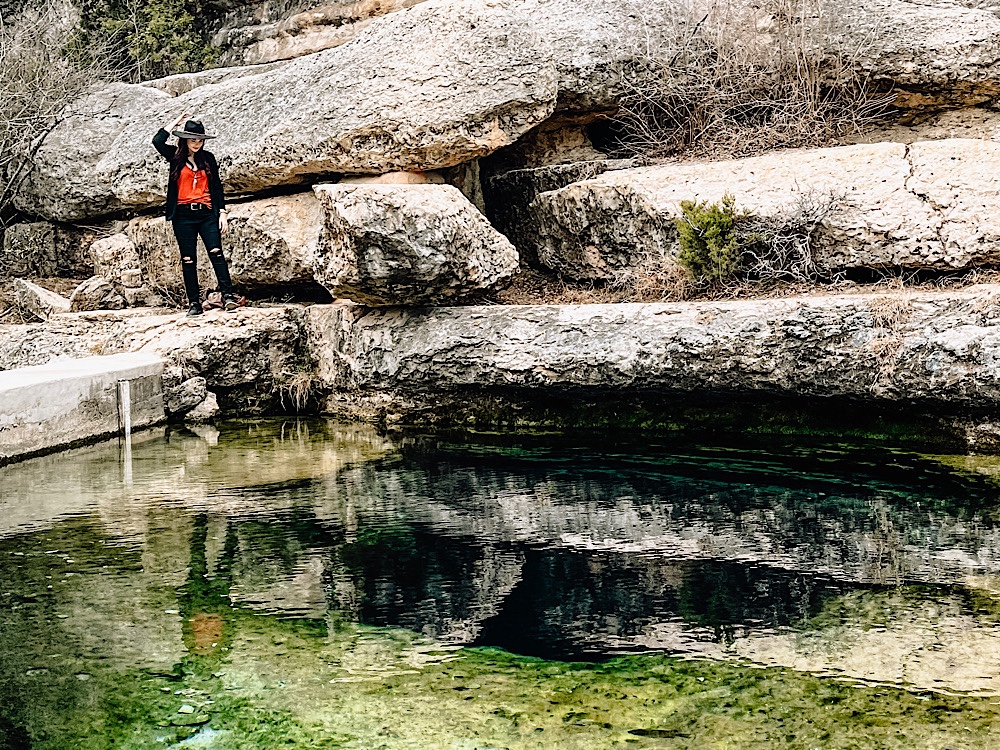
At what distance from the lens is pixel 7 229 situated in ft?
39.5

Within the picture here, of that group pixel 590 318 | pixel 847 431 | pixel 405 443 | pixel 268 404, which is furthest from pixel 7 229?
pixel 847 431

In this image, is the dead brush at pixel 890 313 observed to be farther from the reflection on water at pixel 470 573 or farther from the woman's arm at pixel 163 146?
the woman's arm at pixel 163 146

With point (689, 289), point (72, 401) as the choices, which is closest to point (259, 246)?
point (72, 401)

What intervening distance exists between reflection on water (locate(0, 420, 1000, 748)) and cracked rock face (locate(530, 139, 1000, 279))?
156cm

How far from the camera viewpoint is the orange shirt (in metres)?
9.39

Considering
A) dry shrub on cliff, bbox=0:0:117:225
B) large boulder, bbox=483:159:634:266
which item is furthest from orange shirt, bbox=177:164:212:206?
dry shrub on cliff, bbox=0:0:117:225

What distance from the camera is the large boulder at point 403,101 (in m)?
8.58

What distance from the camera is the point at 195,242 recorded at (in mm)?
9547

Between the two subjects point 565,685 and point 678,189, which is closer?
point 565,685

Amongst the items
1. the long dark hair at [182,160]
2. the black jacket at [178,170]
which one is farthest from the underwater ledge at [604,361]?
the long dark hair at [182,160]

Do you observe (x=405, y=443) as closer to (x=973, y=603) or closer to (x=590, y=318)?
(x=590, y=318)

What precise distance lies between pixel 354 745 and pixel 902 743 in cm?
164

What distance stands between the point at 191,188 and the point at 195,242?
49 centimetres

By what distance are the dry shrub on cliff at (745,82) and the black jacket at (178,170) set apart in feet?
11.9
